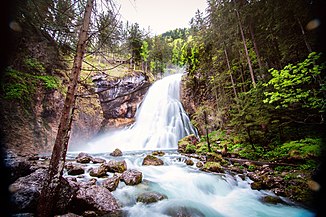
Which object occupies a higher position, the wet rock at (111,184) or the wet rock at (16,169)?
the wet rock at (16,169)

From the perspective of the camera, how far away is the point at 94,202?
3.72m

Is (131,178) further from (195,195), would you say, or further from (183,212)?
(195,195)

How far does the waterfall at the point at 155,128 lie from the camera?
1850 centimetres

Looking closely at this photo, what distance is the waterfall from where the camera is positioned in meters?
18.5

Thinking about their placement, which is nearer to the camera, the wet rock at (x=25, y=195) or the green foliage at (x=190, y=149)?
the wet rock at (x=25, y=195)

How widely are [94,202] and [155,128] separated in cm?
1714

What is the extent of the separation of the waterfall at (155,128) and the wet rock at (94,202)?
13.7 m

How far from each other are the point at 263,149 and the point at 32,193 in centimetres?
1047

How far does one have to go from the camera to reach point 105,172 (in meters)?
6.29

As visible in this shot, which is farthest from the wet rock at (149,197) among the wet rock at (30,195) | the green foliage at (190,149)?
the green foliage at (190,149)

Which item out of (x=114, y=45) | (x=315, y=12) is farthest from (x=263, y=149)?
(x=114, y=45)

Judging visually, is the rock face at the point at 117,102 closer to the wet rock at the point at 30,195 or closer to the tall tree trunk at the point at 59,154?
the wet rock at the point at 30,195

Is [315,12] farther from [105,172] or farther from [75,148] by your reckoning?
[75,148]

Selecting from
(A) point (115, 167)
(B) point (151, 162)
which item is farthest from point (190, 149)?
(A) point (115, 167)
